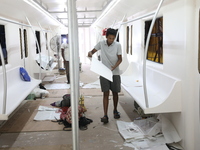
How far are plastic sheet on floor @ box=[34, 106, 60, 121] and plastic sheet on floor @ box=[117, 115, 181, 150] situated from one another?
4.87 feet

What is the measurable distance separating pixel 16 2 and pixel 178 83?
353cm

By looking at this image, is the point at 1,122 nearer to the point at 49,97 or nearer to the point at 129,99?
the point at 49,97

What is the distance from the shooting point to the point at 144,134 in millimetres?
3914

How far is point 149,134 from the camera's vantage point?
3893 millimetres

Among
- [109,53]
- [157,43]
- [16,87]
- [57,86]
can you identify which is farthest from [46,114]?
[57,86]

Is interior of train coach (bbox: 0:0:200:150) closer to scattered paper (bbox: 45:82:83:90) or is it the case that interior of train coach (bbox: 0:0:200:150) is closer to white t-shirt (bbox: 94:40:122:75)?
white t-shirt (bbox: 94:40:122:75)

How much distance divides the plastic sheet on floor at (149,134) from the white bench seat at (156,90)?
0.37 m

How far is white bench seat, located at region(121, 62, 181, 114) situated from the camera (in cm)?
360

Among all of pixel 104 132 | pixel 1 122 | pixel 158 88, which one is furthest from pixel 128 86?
pixel 1 122

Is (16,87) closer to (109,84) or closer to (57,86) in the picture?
(109,84)

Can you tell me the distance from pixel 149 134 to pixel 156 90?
0.94 metres

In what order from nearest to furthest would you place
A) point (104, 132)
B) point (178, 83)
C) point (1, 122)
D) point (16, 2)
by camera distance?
point (178, 83) → point (104, 132) → point (1, 122) → point (16, 2)

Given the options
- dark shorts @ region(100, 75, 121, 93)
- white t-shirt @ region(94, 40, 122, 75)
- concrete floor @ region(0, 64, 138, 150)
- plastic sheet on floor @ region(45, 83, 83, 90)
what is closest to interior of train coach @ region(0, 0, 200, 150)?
concrete floor @ region(0, 64, 138, 150)

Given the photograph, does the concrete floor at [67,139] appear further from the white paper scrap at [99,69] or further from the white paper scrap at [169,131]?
the white paper scrap at [99,69]
